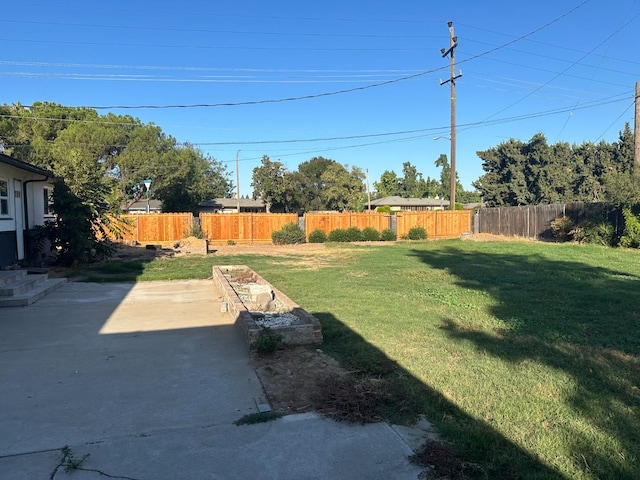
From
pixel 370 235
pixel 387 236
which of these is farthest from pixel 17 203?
pixel 387 236

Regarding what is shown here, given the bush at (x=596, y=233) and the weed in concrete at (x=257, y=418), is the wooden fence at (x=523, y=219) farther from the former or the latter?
the weed in concrete at (x=257, y=418)

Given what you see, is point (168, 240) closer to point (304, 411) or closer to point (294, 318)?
point (294, 318)

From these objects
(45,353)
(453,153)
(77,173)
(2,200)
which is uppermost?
(453,153)

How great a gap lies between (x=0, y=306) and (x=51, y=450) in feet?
20.3

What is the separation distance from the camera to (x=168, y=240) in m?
25.2

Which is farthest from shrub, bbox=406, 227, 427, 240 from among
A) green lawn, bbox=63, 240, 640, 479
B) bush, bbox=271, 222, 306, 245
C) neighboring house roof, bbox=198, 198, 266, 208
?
neighboring house roof, bbox=198, 198, 266, 208

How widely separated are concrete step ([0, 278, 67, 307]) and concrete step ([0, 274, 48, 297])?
9 cm

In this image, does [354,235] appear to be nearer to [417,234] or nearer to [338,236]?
[338,236]

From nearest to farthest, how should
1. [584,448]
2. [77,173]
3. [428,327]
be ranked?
[584,448] < [428,327] < [77,173]

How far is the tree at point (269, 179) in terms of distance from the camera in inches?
1941

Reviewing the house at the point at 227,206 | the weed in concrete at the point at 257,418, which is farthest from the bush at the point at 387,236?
the house at the point at 227,206

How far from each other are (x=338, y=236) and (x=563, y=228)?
39.2 feet

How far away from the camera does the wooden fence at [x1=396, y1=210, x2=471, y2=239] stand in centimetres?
2985

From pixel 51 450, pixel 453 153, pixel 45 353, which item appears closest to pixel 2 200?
pixel 45 353
